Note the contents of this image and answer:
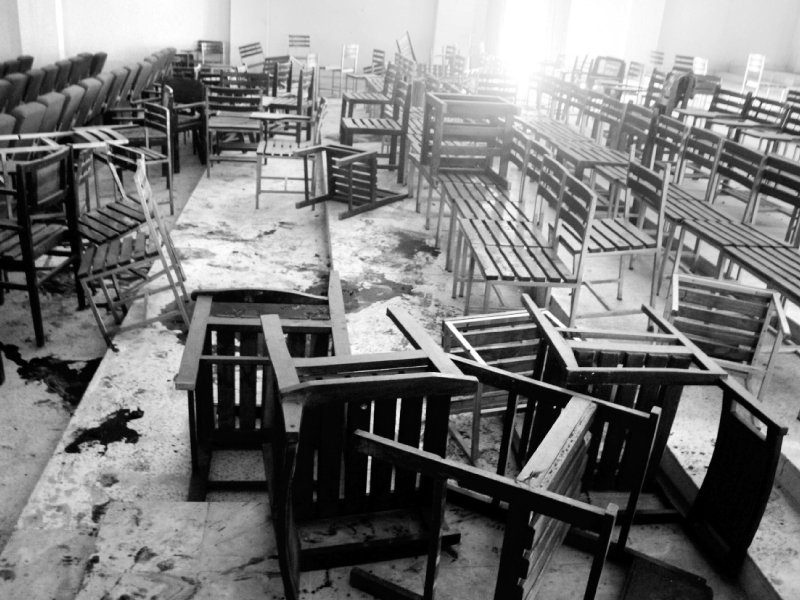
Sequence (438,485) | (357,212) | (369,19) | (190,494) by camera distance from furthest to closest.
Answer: (369,19) < (357,212) < (190,494) < (438,485)

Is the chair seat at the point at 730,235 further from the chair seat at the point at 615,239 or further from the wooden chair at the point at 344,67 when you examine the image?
the wooden chair at the point at 344,67

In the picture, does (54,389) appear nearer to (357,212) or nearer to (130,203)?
(130,203)

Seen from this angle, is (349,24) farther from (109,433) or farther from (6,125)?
(109,433)

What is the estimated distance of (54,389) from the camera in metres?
3.88

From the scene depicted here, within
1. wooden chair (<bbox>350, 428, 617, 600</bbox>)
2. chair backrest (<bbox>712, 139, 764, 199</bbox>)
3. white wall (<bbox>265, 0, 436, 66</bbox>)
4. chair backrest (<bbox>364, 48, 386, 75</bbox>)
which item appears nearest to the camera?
wooden chair (<bbox>350, 428, 617, 600</bbox>)

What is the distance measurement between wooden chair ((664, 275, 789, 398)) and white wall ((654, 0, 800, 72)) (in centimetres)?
1365

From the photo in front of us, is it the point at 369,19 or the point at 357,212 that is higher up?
the point at 369,19

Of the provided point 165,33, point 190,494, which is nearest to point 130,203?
point 190,494

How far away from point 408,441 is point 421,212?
4.61m

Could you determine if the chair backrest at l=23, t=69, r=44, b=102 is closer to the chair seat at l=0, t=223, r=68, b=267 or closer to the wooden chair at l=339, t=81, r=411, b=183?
the wooden chair at l=339, t=81, r=411, b=183

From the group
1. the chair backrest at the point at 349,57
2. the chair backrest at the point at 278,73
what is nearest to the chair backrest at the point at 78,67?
the chair backrest at the point at 278,73

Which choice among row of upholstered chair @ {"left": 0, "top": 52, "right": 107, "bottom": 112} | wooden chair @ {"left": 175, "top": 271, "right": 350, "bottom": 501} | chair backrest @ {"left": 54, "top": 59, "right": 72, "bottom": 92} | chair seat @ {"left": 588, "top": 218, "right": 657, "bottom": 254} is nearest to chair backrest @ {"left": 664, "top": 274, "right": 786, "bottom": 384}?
chair seat @ {"left": 588, "top": 218, "right": 657, "bottom": 254}

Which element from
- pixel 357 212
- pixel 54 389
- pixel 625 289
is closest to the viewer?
pixel 54 389

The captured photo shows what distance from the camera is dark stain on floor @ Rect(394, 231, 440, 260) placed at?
562cm
